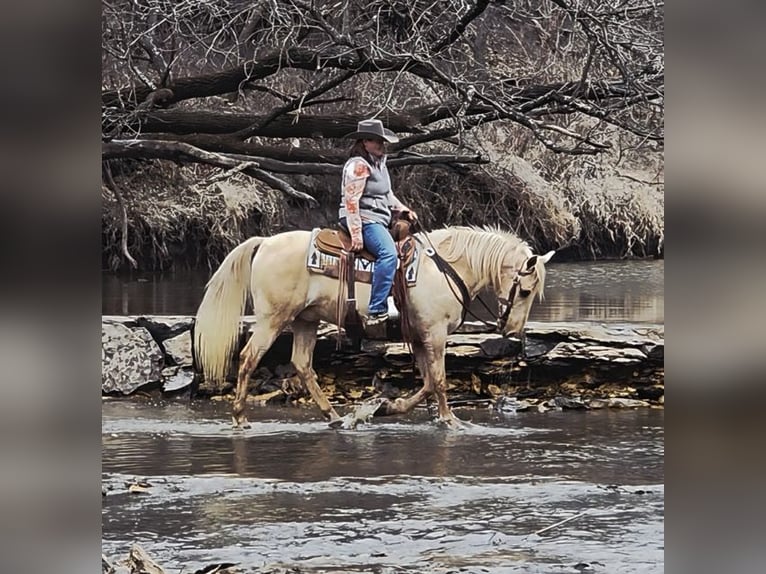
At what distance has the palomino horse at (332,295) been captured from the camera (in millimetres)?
3268

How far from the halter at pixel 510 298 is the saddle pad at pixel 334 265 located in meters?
0.41

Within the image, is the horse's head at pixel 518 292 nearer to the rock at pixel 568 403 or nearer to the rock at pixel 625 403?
the rock at pixel 568 403

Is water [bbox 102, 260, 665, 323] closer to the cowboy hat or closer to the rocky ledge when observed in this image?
the rocky ledge

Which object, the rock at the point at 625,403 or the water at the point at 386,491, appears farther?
the rock at the point at 625,403

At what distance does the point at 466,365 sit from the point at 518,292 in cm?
40

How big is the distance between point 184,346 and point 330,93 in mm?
1314

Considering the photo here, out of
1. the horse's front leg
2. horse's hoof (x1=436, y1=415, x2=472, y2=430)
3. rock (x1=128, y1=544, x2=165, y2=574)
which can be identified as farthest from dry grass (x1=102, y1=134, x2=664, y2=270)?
rock (x1=128, y1=544, x2=165, y2=574)

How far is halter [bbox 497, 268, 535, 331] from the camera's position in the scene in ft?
10.7

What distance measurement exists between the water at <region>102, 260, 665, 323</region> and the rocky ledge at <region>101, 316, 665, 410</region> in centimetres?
5

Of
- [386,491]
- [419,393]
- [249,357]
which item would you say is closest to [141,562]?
[249,357]

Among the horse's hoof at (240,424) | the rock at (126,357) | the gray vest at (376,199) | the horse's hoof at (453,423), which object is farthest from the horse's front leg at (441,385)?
the rock at (126,357)

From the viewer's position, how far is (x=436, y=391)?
3279 millimetres
